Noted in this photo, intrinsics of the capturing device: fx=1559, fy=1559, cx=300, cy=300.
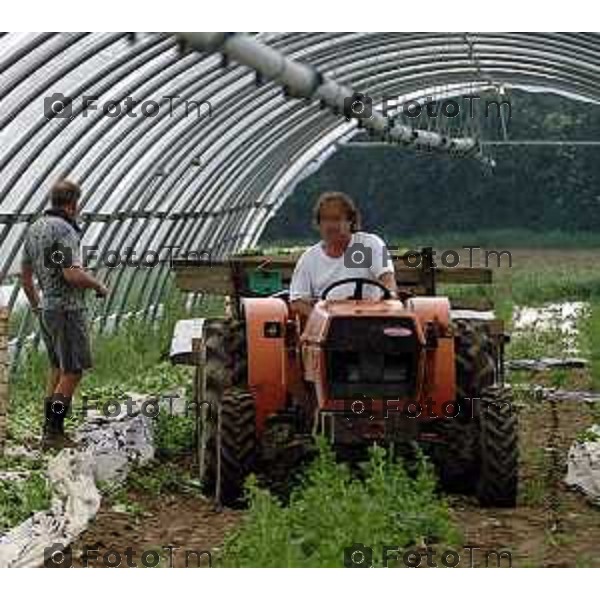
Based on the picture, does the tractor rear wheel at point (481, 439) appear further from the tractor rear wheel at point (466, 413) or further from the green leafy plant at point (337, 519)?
the green leafy plant at point (337, 519)

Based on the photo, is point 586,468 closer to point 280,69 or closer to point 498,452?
point 498,452

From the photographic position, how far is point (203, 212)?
63.6ft

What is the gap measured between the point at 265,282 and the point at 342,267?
164cm

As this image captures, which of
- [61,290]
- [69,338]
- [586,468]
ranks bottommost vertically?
[586,468]

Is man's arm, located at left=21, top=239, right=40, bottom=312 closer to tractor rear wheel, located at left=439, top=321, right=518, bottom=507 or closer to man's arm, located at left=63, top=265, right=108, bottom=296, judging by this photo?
man's arm, located at left=63, top=265, right=108, bottom=296

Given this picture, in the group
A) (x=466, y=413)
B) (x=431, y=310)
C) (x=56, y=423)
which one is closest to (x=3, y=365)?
(x=56, y=423)

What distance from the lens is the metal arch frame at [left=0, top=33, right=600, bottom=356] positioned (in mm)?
11984

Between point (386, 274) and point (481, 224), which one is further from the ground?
point (481, 224)

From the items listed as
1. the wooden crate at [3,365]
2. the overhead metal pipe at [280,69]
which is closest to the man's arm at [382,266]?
the overhead metal pipe at [280,69]

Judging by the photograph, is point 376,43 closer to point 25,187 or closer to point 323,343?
point 25,187

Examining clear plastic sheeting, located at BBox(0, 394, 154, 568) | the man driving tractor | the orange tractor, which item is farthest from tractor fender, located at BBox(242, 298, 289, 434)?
clear plastic sheeting, located at BBox(0, 394, 154, 568)

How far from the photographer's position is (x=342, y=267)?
7898 millimetres

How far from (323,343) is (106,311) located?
28.1 ft

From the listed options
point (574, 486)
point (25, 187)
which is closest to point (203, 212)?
point (25, 187)
